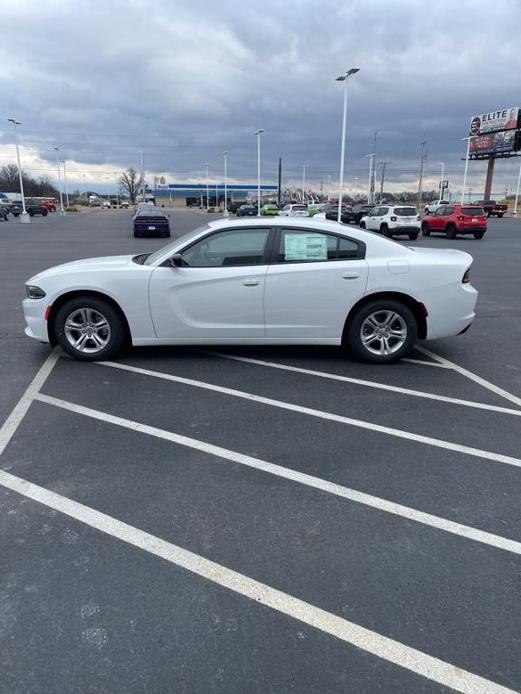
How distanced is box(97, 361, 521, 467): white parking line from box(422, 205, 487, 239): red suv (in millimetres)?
26093

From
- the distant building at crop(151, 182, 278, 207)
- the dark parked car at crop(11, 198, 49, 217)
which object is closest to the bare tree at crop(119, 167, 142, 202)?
the distant building at crop(151, 182, 278, 207)

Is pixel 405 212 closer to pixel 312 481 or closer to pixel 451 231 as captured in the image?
pixel 451 231

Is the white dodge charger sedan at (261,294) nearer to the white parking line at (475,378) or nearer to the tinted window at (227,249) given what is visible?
the tinted window at (227,249)

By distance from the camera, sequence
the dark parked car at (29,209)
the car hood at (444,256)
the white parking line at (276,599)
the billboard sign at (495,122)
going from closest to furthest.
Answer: the white parking line at (276,599), the car hood at (444,256), the dark parked car at (29,209), the billboard sign at (495,122)

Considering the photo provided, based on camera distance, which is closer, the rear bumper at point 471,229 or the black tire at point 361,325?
the black tire at point 361,325

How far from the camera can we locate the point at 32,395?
16.5ft

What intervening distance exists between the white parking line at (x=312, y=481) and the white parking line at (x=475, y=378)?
229 cm

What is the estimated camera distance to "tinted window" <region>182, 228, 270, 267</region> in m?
5.89

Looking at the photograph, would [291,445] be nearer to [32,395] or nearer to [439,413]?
[439,413]

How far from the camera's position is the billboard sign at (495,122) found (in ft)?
215

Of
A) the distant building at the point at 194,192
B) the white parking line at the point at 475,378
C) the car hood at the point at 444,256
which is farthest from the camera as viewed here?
the distant building at the point at 194,192

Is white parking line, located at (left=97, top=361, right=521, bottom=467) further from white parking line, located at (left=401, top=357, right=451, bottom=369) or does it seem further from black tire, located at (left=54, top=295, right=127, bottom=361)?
white parking line, located at (left=401, top=357, right=451, bottom=369)

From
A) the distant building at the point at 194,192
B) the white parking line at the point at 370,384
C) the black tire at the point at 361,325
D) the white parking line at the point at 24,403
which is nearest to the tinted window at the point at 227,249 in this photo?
the white parking line at the point at 370,384

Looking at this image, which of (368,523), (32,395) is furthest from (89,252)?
(368,523)
